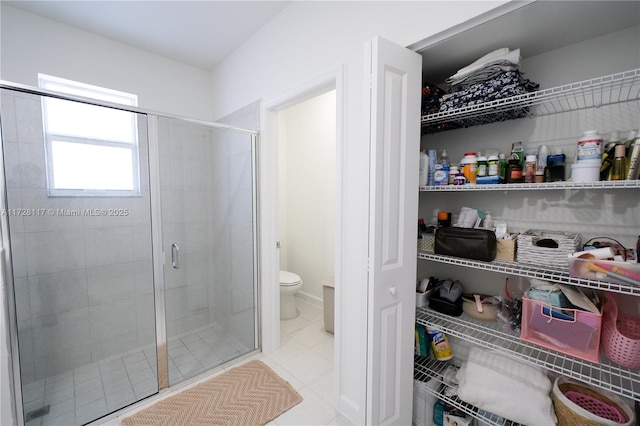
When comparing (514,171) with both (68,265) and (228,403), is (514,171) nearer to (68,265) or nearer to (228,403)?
(228,403)

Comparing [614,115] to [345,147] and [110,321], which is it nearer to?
[345,147]

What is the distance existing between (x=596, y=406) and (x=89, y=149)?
303 cm

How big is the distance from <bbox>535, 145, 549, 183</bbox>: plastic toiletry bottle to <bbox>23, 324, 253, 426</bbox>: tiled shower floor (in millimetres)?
2391

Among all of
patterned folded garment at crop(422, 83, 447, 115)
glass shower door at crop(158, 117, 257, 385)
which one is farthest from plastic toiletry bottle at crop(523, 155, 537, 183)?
glass shower door at crop(158, 117, 257, 385)

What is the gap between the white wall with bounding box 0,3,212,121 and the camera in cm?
186

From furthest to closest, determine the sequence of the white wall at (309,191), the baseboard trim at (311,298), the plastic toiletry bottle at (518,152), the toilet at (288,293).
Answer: the baseboard trim at (311,298) → the white wall at (309,191) → the toilet at (288,293) → the plastic toiletry bottle at (518,152)

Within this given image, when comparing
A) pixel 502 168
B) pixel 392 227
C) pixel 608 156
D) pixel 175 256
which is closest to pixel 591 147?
pixel 608 156

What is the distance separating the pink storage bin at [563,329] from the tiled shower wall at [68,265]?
2.24m

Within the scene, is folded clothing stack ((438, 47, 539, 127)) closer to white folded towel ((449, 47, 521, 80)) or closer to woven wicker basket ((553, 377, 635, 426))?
white folded towel ((449, 47, 521, 80))

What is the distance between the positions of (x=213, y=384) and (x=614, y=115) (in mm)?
2711

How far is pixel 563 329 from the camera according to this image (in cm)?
105

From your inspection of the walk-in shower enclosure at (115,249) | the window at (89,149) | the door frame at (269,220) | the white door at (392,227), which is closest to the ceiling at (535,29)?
the white door at (392,227)

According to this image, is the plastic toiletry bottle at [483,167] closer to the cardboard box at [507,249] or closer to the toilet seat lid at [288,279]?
the cardboard box at [507,249]

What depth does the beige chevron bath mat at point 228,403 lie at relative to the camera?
5.23ft
